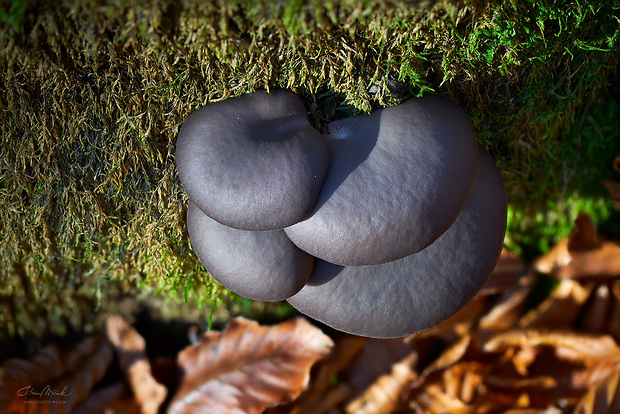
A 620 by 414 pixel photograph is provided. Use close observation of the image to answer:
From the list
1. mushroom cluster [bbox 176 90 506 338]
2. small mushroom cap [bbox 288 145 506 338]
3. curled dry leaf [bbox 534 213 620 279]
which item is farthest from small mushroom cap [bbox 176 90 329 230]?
curled dry leaf [bbox 534 213 620 279]

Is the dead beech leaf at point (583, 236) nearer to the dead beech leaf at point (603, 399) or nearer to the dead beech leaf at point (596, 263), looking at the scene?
the dead beech leaf at point (596, 263)

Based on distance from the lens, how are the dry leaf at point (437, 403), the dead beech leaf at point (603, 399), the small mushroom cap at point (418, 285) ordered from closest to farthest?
1. the small mushroom cap at point (418, 285)
2. the dead beech leaf at point (603, 399)
3. the dry leaf at point (437, 403)

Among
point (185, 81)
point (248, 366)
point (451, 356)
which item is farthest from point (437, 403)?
point (185, 81)

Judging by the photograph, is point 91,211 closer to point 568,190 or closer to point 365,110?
point 365,110

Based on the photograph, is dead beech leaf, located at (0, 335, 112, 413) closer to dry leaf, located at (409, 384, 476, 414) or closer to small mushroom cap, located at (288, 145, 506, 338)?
small mushroom cap, located at (288, 145, 506, 338)

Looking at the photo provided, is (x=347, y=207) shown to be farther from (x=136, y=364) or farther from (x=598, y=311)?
(x=598, y=311)

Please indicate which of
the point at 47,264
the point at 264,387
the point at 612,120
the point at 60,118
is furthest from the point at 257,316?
the point at 612,120

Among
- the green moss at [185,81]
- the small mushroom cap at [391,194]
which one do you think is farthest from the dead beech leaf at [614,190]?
the small mushroom cap at [391,194]
